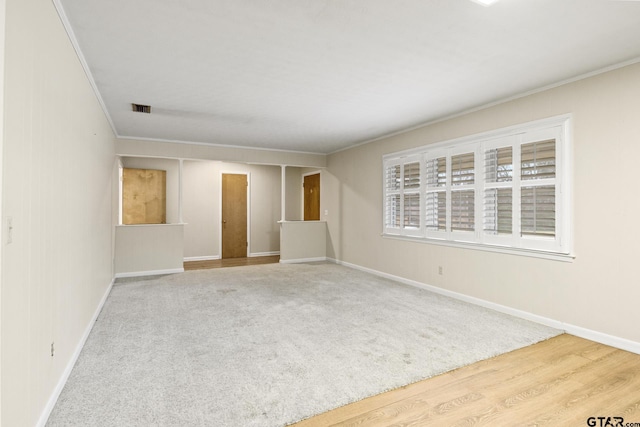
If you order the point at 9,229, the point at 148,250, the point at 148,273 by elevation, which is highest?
the point at 9,229

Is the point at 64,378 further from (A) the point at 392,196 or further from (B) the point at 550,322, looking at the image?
(A) the point at 392,196

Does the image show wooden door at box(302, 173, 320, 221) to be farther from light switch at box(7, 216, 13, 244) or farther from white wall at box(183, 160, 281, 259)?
light switch at box(7, 216, 13, 244)

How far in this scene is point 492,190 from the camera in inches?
158

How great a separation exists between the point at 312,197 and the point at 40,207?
694 centimetres

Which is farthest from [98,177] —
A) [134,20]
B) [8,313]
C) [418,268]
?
[418,268]

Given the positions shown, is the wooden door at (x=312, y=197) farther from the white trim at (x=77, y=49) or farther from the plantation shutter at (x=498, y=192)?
the white trim at (x=77, y=49)

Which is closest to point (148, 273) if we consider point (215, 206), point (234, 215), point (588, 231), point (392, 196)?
point (215, 206)

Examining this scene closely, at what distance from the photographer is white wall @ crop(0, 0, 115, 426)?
4.76 ft

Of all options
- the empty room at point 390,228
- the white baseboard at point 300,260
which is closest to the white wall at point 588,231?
the empty room at point 390,228

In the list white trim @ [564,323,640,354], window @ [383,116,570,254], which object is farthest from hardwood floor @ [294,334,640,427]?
window @ [383,116,570,254]

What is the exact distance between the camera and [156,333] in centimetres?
322

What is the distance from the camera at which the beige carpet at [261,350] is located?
2035 millimetres

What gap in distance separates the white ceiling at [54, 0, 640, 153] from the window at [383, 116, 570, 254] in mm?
528

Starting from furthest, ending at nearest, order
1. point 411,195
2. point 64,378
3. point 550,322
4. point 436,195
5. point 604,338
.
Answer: point 411,195
point 436,195
point 550,322
point 604,338
point 64,378
